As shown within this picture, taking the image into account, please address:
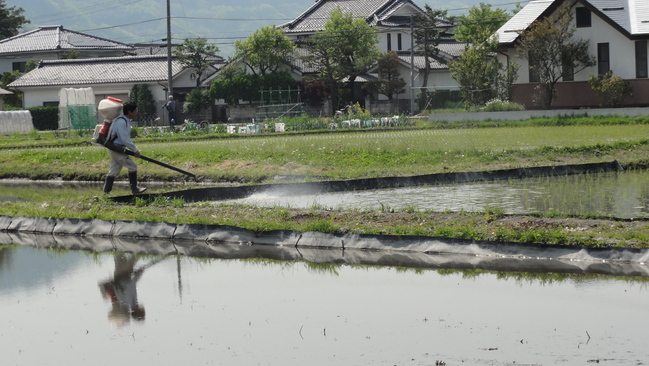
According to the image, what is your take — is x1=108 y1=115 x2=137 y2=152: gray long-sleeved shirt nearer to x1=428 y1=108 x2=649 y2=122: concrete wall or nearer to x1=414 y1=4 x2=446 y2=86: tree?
x1=428 y1=108 x2=649 y2=122: concrete wall

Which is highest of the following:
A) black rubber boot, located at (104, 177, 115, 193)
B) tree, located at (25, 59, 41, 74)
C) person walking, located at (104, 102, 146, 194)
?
tree, located at (25, 59, 41, 74)

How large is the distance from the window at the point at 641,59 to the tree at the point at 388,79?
60.0 feet

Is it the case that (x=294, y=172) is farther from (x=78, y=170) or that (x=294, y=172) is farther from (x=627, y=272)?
(x=627, y=272)

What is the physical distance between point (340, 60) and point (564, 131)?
28.7m

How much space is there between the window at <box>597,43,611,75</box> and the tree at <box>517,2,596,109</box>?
0.41 m

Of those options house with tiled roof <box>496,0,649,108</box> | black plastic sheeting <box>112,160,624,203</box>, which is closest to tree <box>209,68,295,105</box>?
house with tiled roof <box>496,0,649,108</box>

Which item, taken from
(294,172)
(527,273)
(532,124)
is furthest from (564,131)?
(527,273)

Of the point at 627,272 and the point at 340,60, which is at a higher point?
the point at 340,60

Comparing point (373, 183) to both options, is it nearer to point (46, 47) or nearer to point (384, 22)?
point (384, 22)

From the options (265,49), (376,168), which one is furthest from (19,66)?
(376,168)

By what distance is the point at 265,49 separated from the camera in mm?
53094

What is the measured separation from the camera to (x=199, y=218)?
11.8 metres

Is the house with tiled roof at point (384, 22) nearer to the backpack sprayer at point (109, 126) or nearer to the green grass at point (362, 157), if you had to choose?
the green grass at point (362, 157)

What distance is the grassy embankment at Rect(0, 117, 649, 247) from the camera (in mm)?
9852
